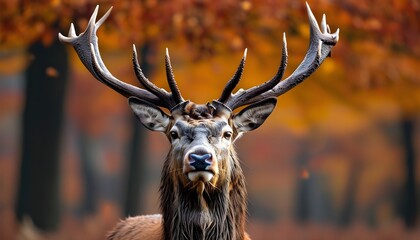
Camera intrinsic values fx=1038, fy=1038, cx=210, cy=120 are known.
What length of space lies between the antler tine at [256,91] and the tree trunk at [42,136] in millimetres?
8338

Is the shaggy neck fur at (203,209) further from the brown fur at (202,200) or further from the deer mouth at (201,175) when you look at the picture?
the deer mouth at (201,175)

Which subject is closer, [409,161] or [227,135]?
[227,135]

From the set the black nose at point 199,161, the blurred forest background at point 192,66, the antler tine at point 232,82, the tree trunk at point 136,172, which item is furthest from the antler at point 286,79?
the tree trunk at point 136,172

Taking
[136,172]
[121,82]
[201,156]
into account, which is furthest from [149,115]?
[136,172]

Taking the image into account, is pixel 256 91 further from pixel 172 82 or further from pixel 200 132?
pixel 200 132

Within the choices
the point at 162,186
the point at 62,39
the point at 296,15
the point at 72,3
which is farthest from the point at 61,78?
the point at 162,186

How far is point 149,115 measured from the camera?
8.44m

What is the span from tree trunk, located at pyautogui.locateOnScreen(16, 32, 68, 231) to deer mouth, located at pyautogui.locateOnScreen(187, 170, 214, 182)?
30.0 ft

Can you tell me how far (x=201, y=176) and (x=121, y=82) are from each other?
1.51 metres

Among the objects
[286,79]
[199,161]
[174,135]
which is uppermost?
[286,79]

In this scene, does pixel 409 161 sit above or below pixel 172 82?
above

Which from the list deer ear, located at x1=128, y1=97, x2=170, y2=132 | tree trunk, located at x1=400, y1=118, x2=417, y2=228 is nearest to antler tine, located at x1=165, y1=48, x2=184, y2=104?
deer ear, located at x1=128, y1=97, x2=170, y2=132

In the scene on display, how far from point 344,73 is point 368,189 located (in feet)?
84.1

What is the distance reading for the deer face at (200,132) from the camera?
7.44 metres
